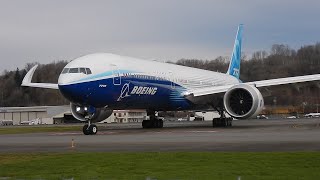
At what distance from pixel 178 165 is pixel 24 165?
4.26 metres

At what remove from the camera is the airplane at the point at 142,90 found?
33031 mm

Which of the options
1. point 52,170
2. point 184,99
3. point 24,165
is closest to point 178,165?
point 52,170

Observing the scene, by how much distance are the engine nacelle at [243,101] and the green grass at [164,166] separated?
2043cm

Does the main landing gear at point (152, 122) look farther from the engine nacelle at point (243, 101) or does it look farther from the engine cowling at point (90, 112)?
the engine nacelle at point (243, 101)

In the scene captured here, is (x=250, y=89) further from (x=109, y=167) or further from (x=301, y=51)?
(x=301, y=51)

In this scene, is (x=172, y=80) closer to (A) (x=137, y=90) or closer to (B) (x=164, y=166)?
(A) (x=137, y=90)

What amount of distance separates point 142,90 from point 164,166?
2363 cm

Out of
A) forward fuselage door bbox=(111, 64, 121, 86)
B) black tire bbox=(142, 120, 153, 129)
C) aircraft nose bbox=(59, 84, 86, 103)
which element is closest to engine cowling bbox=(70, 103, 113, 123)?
aircraft nose bbox=(59, 84, 86, 103)

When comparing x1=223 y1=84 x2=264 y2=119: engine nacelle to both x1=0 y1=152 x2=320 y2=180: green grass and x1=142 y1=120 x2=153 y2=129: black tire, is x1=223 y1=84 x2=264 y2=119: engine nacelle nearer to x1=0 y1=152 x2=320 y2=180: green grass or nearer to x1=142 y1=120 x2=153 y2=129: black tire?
x1=142 y1=120 x2=153 y2=129: black tire

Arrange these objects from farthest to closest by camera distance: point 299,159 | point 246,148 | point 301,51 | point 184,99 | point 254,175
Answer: point 301,51, point 184,99, point 246,148, point 299,159, point 254,175

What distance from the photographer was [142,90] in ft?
122

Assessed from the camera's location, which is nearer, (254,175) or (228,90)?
(254,175)

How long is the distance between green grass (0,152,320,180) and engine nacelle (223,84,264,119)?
20.4 meters

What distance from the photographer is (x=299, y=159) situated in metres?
14.5
